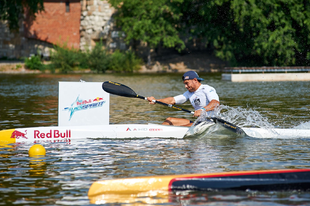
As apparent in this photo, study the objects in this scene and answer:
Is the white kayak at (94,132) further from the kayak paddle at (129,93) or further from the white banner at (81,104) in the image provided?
the kayak paddle at (129,93)

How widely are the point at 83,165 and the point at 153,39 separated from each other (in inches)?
1629

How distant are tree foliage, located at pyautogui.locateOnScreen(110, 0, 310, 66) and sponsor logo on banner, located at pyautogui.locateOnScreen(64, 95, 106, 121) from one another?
29.5m

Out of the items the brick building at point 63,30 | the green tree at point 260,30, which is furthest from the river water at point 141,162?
the brick building at point 63,30

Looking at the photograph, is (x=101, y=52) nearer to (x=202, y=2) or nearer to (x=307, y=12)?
(x=202, y=2)

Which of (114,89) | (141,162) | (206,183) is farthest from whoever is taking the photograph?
(114,89)

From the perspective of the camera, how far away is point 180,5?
159 ft

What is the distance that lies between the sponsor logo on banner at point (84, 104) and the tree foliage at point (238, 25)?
2952cm

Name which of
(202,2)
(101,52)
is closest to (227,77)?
(202,2)

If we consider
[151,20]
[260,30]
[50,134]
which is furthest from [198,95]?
[151,20]

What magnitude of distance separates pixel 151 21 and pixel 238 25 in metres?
10.9

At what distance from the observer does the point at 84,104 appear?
37.4 feet

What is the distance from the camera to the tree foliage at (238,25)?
3953 centimetres

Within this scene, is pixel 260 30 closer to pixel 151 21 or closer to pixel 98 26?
pixel 151 21

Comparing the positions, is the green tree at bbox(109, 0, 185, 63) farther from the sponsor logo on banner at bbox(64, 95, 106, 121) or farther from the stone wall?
the sponsor logo on banner at bbox(64, 95, 106, 121)
